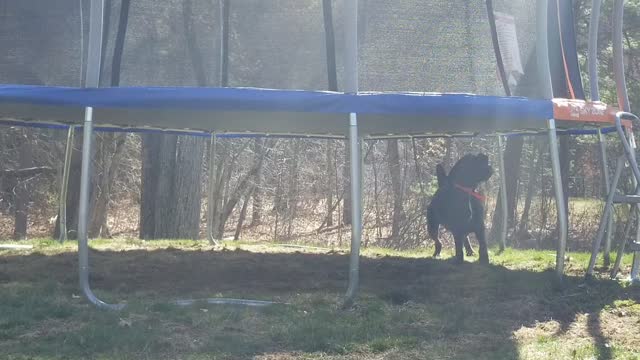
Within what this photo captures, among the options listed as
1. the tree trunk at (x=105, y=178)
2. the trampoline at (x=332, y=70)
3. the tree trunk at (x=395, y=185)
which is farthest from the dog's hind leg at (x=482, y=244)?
the tree trunk at (x=105, y=178)

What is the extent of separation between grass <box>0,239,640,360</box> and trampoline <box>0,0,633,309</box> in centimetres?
39

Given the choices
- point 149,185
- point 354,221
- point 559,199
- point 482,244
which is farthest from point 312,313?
point 149,185

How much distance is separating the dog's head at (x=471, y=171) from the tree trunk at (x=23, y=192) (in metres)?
10.6

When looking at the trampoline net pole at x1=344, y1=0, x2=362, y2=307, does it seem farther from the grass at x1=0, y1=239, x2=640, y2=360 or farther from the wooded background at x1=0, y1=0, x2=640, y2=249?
the wooded background at x1=0, y1=0, x2=640, y2=249

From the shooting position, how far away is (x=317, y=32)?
25.4ft

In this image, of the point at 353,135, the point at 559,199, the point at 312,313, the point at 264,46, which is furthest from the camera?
the point at 264,46

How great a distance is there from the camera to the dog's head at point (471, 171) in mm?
8969

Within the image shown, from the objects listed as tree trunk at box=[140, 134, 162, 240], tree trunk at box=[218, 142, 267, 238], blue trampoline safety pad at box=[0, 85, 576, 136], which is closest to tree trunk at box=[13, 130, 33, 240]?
tree trunk at box=[218, 142, 267, 238]

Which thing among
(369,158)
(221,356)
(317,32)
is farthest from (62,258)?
(369,158)

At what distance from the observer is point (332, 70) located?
755cm

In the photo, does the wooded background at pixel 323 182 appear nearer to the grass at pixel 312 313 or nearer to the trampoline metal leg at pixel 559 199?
the grass at pixel 312 313

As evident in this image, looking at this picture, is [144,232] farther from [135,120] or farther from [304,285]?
[304,285]

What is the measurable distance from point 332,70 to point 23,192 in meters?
11.7

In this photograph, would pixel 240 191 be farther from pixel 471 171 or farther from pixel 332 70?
pixel 332 70
